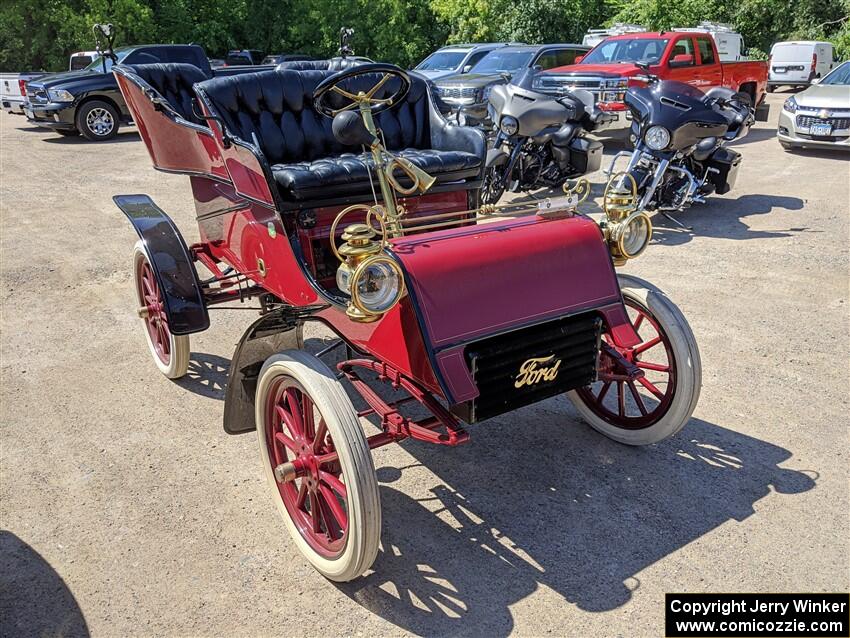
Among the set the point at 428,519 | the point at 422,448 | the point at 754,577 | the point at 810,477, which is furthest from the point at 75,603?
the point at 810,477

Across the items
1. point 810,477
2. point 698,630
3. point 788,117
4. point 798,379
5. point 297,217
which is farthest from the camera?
point 788,117

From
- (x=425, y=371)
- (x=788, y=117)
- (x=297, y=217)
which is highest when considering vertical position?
(x=297, y=217)

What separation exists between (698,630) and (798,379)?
2156 millimetres

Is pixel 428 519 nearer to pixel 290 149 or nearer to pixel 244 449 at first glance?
pixel 244 449

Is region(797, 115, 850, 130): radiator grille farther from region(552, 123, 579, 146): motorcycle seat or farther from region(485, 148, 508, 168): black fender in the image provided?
region(485, 148, 508, 168): black fender

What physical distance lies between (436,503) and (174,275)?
72.1 inches

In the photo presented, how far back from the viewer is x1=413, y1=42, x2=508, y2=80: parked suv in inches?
512

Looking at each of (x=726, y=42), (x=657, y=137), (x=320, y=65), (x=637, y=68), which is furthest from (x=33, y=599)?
(x=726, y=42)

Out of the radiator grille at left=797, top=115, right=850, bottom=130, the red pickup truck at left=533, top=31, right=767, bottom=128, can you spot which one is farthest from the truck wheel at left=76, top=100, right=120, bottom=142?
the radiator grille at left=797, top=115, right=850, bottom=130

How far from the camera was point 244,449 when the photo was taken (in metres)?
3.54

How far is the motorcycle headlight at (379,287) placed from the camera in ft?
7.83

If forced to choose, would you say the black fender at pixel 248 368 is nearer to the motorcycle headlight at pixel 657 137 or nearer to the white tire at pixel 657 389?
the white tire at pixel 657 389

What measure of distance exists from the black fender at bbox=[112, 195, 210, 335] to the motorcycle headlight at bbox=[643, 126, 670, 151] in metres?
4.56

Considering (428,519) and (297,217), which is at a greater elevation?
(297,217)
